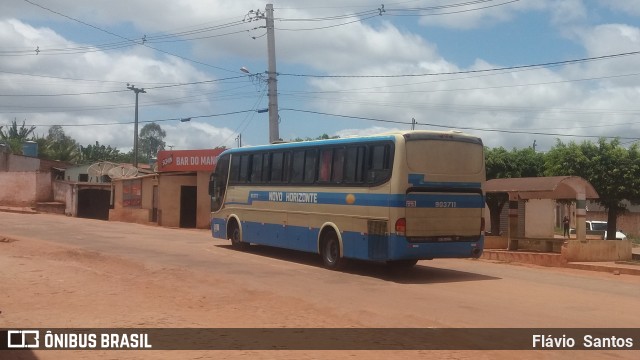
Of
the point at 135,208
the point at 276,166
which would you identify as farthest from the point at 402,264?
the point at 135,208

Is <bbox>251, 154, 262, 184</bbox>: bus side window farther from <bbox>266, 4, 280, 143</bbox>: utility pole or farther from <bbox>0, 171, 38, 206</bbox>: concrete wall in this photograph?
<bbox>0, 171, 38, 206</bbox>: concrete wall

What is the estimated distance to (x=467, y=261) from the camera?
19.6 m

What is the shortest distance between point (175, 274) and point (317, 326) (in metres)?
5.71

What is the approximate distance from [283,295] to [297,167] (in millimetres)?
6067

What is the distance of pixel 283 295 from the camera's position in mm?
11586

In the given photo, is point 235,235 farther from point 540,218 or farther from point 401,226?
point 540,218

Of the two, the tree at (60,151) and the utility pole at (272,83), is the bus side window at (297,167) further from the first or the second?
the tree at (60,151)

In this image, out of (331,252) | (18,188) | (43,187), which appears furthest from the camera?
(18,188)

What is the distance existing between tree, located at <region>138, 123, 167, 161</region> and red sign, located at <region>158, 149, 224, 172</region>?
6521cm

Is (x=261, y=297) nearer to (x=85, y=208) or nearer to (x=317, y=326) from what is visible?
(x=317, y=326)

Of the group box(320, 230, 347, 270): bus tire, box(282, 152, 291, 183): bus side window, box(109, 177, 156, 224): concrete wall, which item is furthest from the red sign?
box(320, 230, 347, 270): bus tire

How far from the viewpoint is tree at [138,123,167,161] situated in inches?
3871

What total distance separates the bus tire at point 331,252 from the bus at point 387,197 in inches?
0.9

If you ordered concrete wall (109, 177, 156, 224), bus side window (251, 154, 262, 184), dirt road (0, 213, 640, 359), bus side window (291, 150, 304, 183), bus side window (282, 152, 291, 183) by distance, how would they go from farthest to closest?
1. concrete wall (109, 177, 156, 224)
2. bus side window (251, 154, 262, 184)
3. bus side window (282, 152, 291, 183)
4. bus side window (291, 150, 304, 183)
5. dirt road (0, 213, 640, 359)
